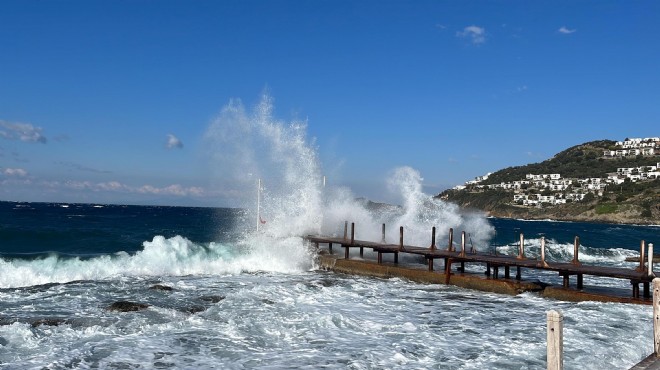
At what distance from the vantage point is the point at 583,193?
147 metres

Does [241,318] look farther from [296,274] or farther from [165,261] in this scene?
[165,261]

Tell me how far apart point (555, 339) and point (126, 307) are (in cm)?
1304

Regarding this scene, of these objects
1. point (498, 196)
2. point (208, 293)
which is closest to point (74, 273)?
point (208, 293)

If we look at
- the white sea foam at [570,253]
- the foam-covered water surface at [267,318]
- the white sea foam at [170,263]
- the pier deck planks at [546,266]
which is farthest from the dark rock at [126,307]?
the white sea foam at [570,253]

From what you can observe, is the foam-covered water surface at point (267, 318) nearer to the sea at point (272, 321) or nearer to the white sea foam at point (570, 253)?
the sea at point (272, 321)

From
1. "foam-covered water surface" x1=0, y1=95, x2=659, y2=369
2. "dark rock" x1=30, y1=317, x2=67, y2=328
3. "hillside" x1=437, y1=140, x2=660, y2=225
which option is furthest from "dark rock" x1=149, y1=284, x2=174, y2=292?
"hillside" x1=437, y1=140, x2=660, y2=225

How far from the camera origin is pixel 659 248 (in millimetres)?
52375

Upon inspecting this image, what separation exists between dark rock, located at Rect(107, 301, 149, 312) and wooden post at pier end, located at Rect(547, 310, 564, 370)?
12.7 meters

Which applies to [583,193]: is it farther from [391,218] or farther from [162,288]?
[162,288]

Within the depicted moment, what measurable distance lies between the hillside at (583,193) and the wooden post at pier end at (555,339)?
120555 millimetres

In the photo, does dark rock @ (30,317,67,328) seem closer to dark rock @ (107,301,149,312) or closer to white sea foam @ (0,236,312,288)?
dark rock @ (107,301,149,312)

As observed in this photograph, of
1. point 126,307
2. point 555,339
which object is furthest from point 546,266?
point 555,339

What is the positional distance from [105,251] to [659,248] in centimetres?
5059

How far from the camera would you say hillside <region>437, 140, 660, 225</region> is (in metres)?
121
